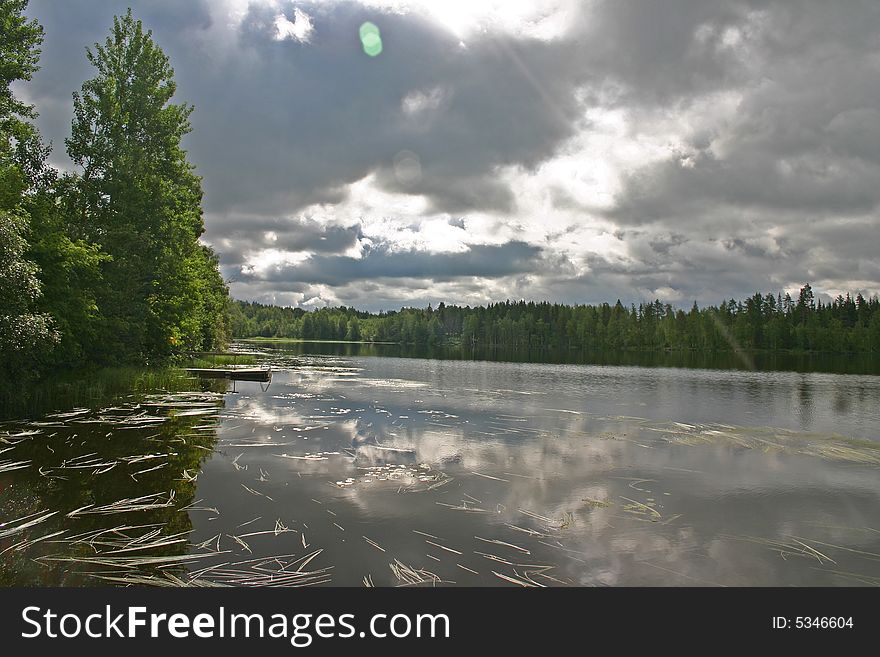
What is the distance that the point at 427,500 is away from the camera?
45.6ft

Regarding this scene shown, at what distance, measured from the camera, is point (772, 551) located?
11211 mm

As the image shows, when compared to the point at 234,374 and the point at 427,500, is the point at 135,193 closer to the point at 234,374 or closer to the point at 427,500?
the point at 234,374

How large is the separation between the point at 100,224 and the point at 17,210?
44.4 ft

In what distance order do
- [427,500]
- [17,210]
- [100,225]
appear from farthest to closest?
1. [100,225]
2. [17,210]
3. [427,500]

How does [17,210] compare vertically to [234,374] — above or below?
above

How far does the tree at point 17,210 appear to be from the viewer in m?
18.9

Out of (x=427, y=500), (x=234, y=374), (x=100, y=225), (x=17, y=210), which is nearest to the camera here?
(x=427, y=500)

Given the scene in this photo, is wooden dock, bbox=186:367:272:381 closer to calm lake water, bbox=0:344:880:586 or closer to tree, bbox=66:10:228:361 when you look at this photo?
tree, bbox=66:10:228:361

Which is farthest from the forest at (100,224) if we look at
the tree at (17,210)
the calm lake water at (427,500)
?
the calm lake water at (427,500)

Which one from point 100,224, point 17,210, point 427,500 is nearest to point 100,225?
point 100,224
